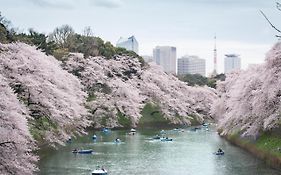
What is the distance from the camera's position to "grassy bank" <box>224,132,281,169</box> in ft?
86.5

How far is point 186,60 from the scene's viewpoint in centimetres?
18412

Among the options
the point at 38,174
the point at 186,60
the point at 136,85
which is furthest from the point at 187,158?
the point at 186,60

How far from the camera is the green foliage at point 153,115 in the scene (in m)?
56.8

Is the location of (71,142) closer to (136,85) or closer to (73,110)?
(73,110)

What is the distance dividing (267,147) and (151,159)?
719 centimetres

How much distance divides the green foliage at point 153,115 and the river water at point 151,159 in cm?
1664

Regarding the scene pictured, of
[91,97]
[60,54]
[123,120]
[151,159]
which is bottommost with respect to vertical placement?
[151,159]

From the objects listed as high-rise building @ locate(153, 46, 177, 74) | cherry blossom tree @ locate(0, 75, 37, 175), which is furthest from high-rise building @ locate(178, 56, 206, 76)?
cherry blossom tree @ locate(0, 75, 37, 175)

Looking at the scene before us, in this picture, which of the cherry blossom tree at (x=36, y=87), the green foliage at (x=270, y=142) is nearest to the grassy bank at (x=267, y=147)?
the green foliage at (x=270, y=142)

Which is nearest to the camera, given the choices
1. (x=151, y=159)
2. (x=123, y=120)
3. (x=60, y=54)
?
(x=151, y=159)

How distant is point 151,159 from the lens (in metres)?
29.3

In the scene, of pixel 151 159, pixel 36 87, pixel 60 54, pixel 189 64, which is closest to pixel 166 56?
pixel 189 64

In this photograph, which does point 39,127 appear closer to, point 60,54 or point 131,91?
point 131,91

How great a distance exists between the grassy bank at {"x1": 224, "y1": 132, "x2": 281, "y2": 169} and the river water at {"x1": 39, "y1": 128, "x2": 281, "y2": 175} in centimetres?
51
